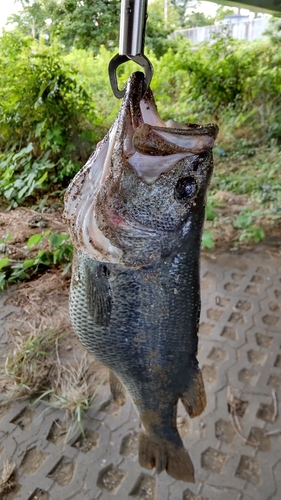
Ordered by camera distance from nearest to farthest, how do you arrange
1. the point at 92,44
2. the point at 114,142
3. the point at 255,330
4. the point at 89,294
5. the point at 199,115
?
Answer: the point at 114,142 < the point at 89,294 < the point at 255,330 < the point at 92,44 < the point at 199,115

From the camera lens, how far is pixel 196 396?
1406 millimetres

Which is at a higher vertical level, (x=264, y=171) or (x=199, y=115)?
(x=199, y=115)

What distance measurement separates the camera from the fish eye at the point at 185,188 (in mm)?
1070

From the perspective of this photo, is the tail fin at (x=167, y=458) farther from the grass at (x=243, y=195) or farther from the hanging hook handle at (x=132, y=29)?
the grass at (x=243, y=195)

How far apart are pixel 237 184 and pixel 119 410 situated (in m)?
4.26

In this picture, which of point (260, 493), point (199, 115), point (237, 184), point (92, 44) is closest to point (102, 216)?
point (260, 493)

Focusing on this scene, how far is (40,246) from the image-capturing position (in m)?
4.67

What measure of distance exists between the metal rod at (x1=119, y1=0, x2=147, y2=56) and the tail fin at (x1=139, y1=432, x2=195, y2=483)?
1.35 m

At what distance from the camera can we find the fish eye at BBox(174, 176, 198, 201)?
42.1 inches

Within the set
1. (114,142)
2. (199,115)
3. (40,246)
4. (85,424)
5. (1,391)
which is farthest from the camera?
(199,115)

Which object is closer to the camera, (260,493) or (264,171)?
(260,493)

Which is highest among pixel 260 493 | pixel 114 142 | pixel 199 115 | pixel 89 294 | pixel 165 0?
pixel 165 0

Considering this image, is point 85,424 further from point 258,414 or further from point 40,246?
point 40,246

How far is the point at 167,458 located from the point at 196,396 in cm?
39
